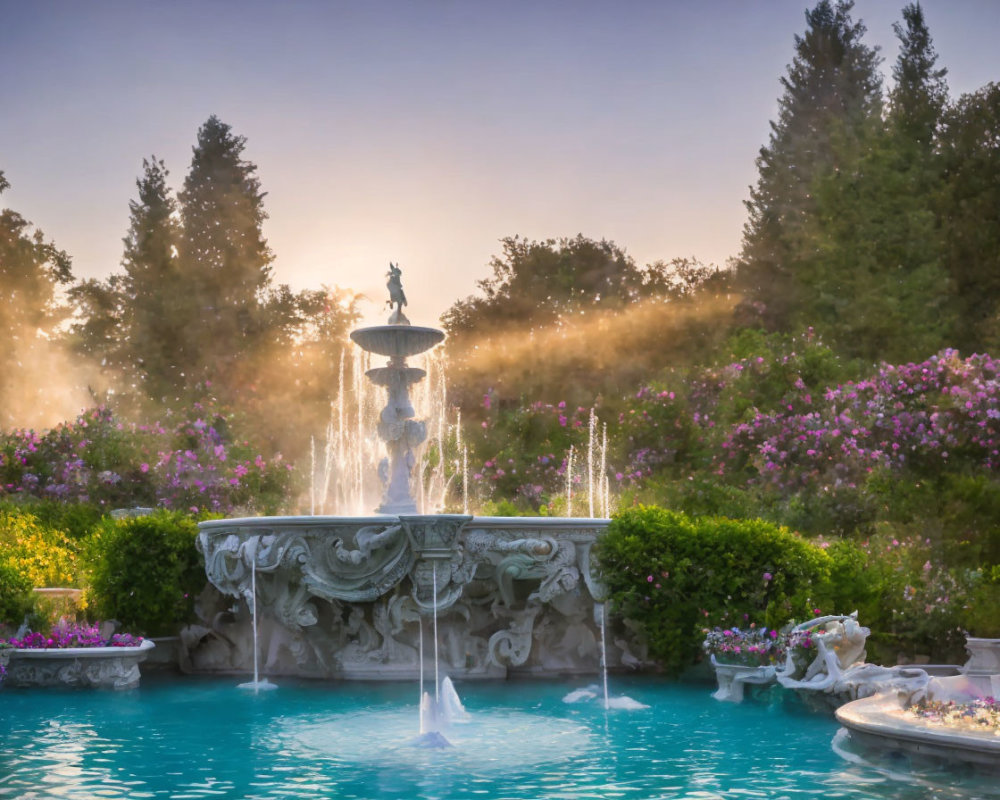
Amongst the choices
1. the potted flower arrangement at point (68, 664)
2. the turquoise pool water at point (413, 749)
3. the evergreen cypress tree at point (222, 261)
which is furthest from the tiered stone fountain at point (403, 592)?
the evergreen cypress tree at point (222, 261)

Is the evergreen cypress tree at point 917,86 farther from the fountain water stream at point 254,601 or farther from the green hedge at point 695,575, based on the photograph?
the fountain water stream at point 254,601

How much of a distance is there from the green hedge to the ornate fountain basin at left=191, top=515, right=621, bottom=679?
0.40m

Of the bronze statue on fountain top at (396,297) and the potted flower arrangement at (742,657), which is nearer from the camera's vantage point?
the potted flower arrangement at (742,657)

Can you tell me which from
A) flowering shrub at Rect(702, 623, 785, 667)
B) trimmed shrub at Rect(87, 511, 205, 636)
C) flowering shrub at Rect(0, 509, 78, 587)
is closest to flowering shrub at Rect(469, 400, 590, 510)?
flowering shrub at Rect(0, 509, 78, 587)

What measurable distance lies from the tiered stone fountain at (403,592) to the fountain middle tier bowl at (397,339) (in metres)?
2.72

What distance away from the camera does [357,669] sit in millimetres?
11742

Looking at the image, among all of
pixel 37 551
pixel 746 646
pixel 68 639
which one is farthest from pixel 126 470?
pixel 746 646

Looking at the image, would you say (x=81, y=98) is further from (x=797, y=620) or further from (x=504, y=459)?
(x=797, y=620)

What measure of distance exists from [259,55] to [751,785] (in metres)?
15.3

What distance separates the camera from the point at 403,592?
11336mm

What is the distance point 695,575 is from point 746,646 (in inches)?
45.5

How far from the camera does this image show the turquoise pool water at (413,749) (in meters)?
6.69

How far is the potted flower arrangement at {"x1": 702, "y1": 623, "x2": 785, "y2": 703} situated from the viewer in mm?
10359

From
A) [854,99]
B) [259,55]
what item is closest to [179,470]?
[259,55]
